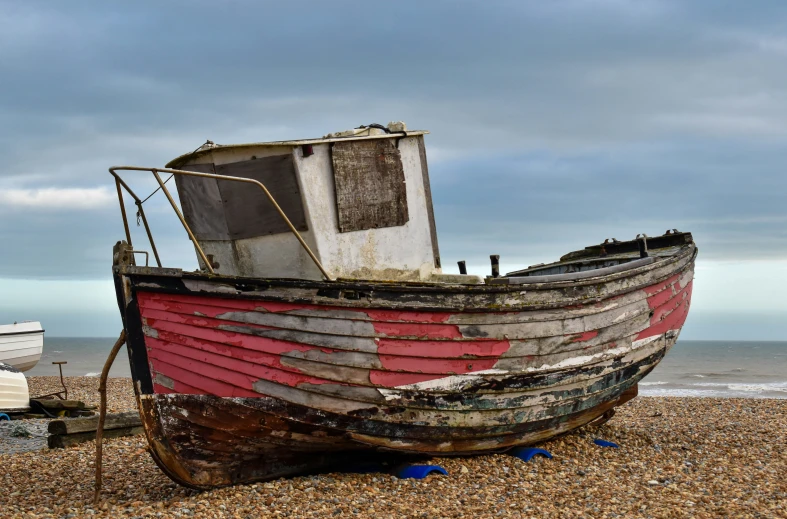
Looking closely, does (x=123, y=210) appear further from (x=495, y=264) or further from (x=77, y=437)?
(x=77, y=437)

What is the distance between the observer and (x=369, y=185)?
891 cm

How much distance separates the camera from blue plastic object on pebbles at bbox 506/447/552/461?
366 inches

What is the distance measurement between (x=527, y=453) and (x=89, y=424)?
266 inches

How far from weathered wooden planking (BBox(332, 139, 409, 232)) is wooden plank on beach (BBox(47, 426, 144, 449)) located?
19.6ft

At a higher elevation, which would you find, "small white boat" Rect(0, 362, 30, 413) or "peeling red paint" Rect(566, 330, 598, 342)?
"peeling red paint" Rect(566, 330, 598, 342)

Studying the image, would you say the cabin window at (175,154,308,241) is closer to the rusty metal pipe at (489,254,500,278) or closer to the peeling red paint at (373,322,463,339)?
the peeling red paint at (373,322,463,339)

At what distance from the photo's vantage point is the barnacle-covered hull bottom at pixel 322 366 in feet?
24.9

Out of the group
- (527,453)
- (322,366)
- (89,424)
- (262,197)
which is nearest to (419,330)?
(322,366)

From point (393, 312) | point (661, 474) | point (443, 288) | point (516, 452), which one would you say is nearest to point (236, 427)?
point (393, 312)

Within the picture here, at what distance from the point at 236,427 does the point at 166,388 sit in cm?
84

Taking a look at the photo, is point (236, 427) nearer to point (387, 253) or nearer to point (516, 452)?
point (387, 253)

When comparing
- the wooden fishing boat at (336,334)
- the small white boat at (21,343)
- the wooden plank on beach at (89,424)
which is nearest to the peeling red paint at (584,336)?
the wooden fishing boat at (336,334)

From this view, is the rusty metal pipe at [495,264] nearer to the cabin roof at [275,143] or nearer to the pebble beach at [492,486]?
the cabin roof at [275,143]

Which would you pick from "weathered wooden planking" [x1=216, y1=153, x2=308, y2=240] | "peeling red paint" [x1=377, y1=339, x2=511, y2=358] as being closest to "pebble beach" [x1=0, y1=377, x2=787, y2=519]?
"peeling red paint" [x1=377, y1=339, x2=511, y2=358]
